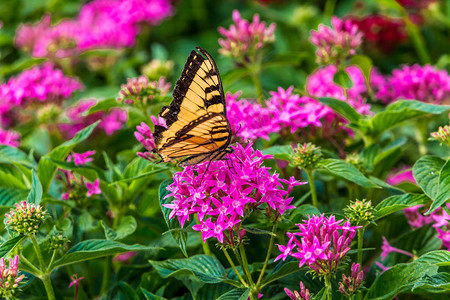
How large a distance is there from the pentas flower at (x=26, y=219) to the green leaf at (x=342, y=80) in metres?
1.21

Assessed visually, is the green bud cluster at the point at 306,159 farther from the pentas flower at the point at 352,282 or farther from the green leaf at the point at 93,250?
the green leaf at the point at 93,250

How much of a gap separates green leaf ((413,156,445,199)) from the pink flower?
967 millimetres

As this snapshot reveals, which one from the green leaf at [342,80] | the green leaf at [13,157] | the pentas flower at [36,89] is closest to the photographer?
the green leaf at [13,157]

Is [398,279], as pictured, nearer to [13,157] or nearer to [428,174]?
[428,174]

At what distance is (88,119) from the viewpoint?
2.80 meters

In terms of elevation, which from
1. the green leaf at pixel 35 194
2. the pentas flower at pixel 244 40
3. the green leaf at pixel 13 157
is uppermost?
the pentas flower at pixel 244 40

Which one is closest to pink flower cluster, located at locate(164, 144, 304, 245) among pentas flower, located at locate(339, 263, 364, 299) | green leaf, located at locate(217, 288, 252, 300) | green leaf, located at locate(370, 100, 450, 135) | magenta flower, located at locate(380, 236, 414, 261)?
green leaf, located at locate(217, 288, 252, 300)

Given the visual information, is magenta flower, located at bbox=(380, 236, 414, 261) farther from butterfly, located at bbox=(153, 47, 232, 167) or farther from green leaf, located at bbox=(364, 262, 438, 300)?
butterfly, located at bbox=(153, 47, 232, 167)

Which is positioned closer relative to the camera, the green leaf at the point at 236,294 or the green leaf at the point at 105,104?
the green leaf at the point at 236,294

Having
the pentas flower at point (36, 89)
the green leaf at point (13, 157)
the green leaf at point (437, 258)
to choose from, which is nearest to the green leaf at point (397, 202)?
the green leaf at point (437, 258)

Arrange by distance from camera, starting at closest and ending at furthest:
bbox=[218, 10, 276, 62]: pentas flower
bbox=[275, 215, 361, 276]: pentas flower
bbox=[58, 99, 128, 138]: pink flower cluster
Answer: bbox=[275, 215, 361, 276]: pentas flower
bbox=[218, 10, 276, 62]: pentas flower
bbox=[58, 99, 128, 138]: pink flower cluster

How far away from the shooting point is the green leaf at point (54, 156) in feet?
5.98

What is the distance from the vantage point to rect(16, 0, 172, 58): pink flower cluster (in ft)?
10.3

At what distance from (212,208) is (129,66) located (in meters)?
1.88
